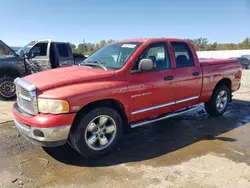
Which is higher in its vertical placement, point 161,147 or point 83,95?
point 83,95

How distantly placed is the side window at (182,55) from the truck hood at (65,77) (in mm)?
1695

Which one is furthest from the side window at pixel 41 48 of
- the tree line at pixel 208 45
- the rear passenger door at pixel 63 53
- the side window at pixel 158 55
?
the tree line at pixel 208 45

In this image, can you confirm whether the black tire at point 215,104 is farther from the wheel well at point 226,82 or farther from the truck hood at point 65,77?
the truck hood at point 65,77

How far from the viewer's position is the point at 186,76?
498 centimetres

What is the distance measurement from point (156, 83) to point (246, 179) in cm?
208

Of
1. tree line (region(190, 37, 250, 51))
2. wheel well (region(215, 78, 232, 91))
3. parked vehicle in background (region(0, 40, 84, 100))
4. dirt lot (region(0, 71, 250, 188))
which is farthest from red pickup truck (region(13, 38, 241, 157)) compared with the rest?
tree line (region(190, 37, 250, 51))

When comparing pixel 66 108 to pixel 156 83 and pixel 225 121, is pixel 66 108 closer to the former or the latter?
pixel 156 83

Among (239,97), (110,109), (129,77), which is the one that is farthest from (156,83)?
(239,97)

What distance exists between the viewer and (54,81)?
3.63 m

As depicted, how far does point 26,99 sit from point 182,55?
10.7ft

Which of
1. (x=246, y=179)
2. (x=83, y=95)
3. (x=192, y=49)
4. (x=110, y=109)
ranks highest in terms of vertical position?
(x=192, y=49)

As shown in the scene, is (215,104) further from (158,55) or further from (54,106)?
(54,106)

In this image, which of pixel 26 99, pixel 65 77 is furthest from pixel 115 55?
pixel 26 99

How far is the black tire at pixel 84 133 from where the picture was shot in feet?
11.6
